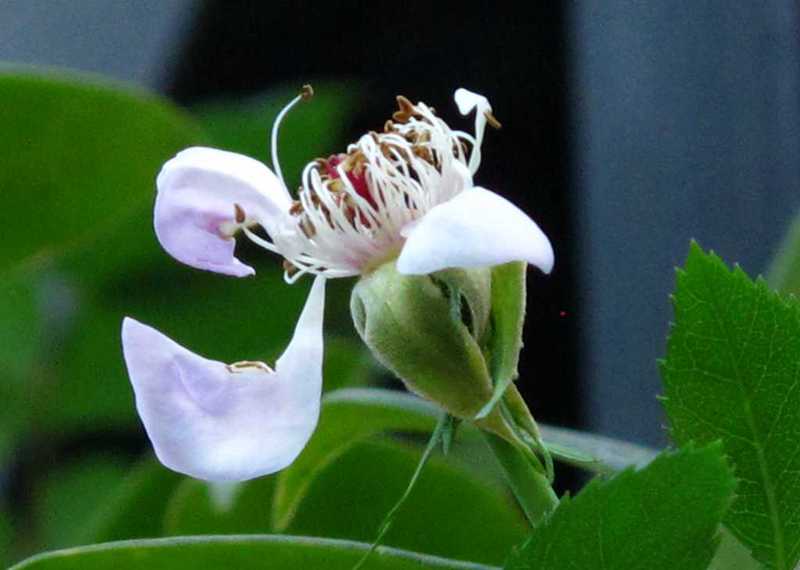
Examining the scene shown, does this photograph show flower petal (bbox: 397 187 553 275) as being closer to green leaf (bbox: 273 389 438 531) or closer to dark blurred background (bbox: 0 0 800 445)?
green leaf (bbox: 273 389 438 531)

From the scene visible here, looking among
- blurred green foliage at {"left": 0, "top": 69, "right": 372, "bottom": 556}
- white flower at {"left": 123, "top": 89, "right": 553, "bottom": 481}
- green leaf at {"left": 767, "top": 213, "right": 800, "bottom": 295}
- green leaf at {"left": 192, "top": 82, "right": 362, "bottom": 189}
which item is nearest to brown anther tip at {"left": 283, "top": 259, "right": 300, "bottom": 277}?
white flower at {"left": 123, "top": 89, "right": 553, "bottom": 481}

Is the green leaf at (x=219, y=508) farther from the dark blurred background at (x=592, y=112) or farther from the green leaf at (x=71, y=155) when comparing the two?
the dark blurred background at (x=592, y=112)

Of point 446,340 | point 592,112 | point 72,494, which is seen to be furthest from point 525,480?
point 592,112

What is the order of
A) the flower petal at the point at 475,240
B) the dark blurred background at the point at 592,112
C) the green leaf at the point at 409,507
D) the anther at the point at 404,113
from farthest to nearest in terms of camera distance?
the dark blurred background at the point at 592,112 < the green leaf at the point at 409,507 < the anther at the point at 404,113 < the flower petal at the point at 475,240

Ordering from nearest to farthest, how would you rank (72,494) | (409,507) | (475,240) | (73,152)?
(475,240), (409,507), (73,152), (72,494)

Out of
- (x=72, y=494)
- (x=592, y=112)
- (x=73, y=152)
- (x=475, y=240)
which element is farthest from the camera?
(x=592, y=112)

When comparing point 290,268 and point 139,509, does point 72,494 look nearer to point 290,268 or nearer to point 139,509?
point 139,509

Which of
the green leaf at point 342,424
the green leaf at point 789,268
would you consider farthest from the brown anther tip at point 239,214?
the green leaf at point 789,268

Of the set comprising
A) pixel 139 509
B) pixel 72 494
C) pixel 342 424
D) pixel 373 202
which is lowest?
pixel 72 494
